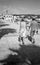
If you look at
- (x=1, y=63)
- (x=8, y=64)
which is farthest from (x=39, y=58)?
(x=1, y=63)

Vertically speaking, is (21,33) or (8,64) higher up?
(21,33)

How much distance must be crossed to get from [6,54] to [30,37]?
329 centimetres

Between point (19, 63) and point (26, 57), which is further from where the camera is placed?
point (26, 57)

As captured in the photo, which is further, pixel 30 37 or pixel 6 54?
pixel 30 37

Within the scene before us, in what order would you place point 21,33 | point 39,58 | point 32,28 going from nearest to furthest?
point 39,58 → point 21,33 → point 32,28

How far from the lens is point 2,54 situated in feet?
18.6

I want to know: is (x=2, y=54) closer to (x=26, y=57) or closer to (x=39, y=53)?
(x=26, y=57)

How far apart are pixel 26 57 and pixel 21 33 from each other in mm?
2708

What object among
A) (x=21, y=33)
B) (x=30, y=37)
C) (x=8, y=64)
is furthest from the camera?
(x=30, y=37)

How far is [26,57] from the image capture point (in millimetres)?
5164

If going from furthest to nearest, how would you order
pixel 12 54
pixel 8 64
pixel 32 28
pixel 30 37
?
pixel 32 28 → pixel 30 37 → pixel 12 54 → pixel 8 64

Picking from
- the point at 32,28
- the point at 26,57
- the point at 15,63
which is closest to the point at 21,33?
the point at 32,28

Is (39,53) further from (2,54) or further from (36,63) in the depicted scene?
(2,54)

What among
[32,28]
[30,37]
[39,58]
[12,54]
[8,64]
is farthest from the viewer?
[32,28]
